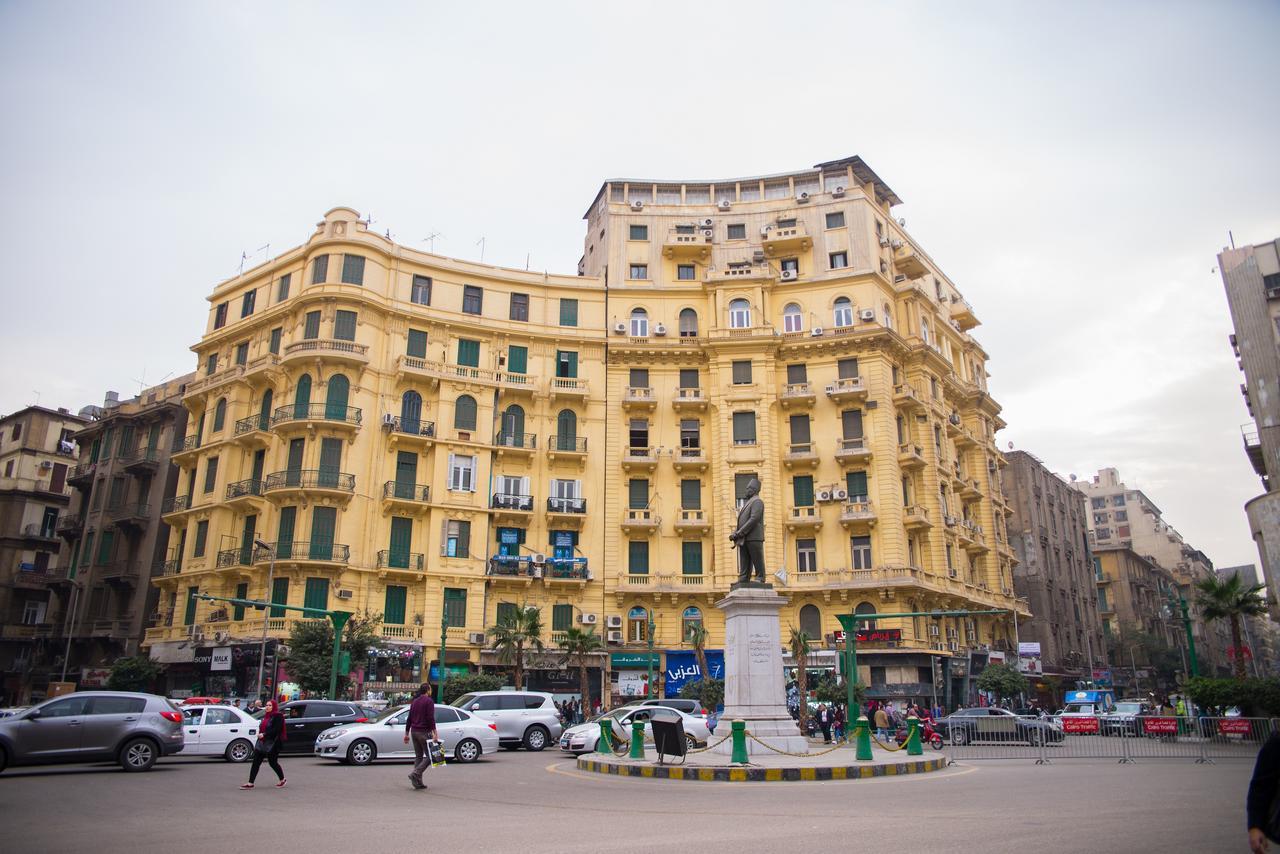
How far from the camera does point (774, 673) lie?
66.0ft

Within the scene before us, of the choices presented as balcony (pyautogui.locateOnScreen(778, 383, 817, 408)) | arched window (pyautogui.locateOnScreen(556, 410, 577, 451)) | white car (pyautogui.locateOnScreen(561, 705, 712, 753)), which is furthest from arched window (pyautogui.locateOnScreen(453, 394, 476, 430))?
white car (pyautogui.locateOnScreen(561, 705, 712, 753))

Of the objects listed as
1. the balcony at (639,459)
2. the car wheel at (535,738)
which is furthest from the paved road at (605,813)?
the balcony at (639,459)

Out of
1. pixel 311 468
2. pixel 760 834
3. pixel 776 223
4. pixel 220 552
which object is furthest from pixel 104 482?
pixel 760 834

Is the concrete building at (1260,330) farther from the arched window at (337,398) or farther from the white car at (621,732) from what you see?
the arched window at (337,398)

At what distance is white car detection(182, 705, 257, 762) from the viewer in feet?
67.9

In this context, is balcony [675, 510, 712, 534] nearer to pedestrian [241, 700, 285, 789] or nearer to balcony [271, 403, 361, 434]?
balcony [271, 403, 361, 434]

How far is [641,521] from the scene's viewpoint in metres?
45.5

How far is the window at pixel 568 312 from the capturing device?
4878cm

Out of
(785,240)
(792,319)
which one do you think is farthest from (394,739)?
(785,240)

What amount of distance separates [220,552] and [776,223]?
34.1 m

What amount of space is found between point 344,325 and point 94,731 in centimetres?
2946

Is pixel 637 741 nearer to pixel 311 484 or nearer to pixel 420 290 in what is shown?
pixel 311 484

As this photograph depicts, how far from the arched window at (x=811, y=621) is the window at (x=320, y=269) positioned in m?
29.0

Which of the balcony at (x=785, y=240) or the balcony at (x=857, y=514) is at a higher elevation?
the balcony at (x=785, y=240)
